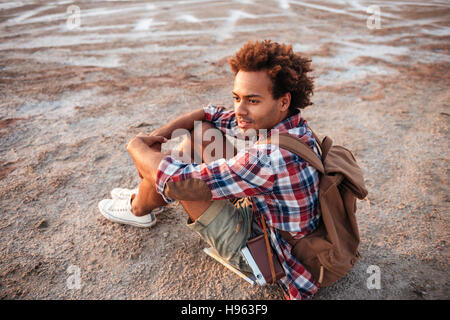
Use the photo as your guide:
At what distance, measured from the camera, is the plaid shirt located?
139 centimetres

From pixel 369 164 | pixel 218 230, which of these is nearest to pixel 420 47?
pixel 369 164

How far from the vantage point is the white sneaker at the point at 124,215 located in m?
2.24

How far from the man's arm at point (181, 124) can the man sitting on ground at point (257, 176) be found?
0.78 ft

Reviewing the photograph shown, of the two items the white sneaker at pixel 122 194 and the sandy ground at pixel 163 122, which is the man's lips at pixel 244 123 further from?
the white sneaker at pixel 122 194

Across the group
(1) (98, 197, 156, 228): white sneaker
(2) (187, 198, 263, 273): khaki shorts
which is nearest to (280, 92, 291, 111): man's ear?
(2) (187, 198, 263, 273): khaki shorts

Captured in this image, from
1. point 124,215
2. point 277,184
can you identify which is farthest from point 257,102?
point 124,215

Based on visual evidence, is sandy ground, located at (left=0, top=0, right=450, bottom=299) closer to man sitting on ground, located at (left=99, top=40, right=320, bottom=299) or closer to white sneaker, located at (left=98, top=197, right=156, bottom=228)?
white sneaker, located at (left=98, top=197, right=156, bottom=228)

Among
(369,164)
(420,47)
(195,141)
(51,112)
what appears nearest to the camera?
(195,141)

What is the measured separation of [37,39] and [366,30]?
7.17 meters

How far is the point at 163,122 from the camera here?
145 inches

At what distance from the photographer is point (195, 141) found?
2.16 m

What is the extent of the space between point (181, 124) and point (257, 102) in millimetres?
747

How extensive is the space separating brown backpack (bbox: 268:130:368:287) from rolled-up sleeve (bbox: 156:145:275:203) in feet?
0.50
